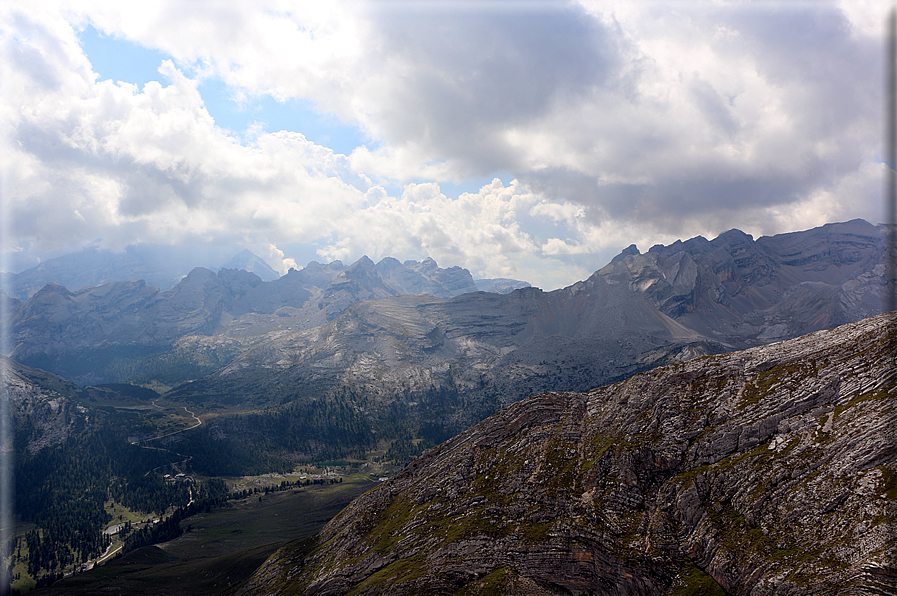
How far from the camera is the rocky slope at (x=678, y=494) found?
60906 mm

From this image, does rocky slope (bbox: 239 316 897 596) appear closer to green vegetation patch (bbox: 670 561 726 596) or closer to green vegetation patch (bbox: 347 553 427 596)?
green vegetation patch (bbox: 670 561 726 596)

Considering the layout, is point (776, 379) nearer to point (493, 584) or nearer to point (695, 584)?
point (695, 584)

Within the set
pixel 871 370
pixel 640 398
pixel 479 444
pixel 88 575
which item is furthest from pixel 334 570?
pixel 88 575

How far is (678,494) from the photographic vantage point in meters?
80.4

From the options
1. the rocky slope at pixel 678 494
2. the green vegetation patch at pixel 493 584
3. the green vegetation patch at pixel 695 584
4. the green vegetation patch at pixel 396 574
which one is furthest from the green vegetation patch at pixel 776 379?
the green vegetation patch at pixel 396 574

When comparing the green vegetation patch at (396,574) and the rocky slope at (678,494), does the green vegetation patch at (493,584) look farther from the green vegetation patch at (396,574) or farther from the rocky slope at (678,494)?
the green vegetation patch at (396,574)

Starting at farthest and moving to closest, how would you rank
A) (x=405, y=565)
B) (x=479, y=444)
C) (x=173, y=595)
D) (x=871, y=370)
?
(x=173, y=595), (x=479, y=444), (x=405, y=565), (x=871, y=370)

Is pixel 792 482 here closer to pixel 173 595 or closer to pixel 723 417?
pixel 723 417

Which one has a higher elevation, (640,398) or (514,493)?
(640,398)

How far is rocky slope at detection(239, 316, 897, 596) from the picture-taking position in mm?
60906

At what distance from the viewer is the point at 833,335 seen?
287 feet

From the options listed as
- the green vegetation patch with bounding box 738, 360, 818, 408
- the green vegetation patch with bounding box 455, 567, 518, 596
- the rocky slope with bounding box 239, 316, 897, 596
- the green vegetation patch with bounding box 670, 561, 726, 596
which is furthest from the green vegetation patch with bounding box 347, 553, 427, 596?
the green vegetation patch with bounding box 738, 360, 818, 408

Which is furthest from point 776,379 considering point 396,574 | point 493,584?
Answer: point 396,574

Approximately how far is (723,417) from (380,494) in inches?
3752
